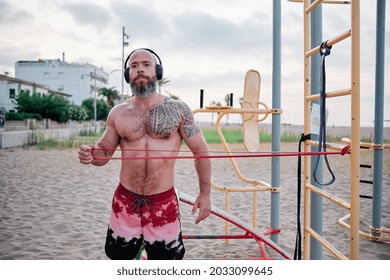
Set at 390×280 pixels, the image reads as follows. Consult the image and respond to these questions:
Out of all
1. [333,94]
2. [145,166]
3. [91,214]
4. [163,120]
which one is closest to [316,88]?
[333,94]

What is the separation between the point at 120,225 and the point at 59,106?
21.5 meters

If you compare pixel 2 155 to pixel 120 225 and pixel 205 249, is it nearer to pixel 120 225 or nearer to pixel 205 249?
pixel 205 249

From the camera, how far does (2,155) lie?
9.85 m

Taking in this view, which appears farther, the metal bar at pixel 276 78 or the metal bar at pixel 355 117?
the metal bar at pixel 276 78

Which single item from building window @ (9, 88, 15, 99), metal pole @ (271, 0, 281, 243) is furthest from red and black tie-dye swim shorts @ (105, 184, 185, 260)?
building window @ (9, 88, 15, 99)

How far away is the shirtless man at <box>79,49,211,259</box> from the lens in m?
1.82

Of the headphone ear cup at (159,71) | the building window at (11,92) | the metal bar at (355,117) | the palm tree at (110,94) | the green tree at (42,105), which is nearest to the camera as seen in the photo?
the metal bar at (355,117)

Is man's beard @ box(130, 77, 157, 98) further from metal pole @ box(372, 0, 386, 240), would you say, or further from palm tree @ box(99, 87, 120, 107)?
palm tree @ box(99, 87, 120, 107)

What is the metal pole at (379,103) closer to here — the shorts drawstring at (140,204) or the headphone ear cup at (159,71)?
the headphone ear cup at (159,71)

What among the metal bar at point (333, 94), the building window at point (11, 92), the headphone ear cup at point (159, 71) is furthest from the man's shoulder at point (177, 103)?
the building window at point (11, 92)

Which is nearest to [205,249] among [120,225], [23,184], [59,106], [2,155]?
[120,225]

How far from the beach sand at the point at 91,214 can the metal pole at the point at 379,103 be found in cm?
41

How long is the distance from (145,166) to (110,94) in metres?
41.4

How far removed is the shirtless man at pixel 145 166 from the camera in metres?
1.82
